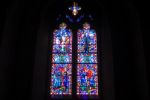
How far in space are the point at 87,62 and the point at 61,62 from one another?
2.11ft

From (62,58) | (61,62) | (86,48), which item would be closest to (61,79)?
(61,62)

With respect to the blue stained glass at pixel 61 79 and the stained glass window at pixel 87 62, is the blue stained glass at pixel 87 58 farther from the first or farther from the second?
the blue stained glass at pixel 61 79

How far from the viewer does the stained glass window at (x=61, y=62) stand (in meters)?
7.43

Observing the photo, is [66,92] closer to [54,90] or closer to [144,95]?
[54,90]

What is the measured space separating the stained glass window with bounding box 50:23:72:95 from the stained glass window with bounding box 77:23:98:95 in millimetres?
242

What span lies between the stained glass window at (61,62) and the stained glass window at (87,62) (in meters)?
0.24

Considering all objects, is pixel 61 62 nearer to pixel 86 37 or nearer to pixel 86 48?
pixel 86 48

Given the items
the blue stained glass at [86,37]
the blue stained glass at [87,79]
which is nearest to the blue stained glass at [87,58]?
the blue stained glass at [87,79]

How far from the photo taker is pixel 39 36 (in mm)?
7680

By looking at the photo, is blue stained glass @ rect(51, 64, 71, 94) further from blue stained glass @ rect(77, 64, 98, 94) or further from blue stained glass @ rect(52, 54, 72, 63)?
blue stained glass @ rect(77, 64, 98, 94)

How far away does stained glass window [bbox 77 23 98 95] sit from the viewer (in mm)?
7406

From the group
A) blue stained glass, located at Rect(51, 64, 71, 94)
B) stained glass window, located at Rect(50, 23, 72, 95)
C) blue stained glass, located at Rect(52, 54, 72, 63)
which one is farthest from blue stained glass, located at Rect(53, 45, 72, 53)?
blue stained glass, located at Rect(51, 64, 71, 94)

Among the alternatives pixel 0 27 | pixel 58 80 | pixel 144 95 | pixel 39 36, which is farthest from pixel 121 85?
pixel 0 27

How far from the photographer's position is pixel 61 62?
7.72m
